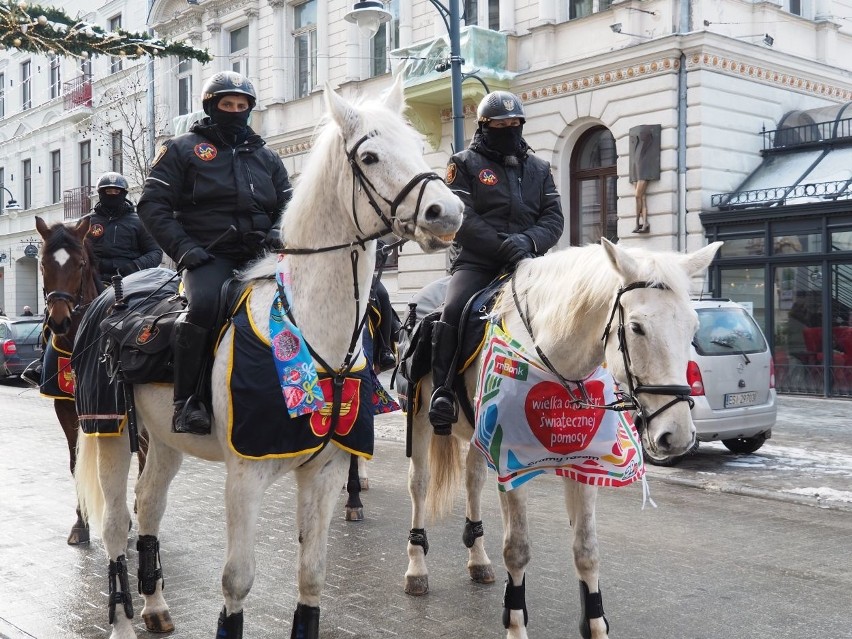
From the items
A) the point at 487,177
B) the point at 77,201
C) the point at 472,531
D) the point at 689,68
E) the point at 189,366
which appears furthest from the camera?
the point at 77,201

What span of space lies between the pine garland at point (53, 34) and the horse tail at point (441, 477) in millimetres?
3787

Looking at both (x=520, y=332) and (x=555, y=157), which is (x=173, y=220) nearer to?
(x=520, y=332)

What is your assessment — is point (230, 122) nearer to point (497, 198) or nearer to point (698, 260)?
point (497, 198)

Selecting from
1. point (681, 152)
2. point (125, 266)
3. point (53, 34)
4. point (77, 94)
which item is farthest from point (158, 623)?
point (77, 94)

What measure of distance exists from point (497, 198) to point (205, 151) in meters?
1.84

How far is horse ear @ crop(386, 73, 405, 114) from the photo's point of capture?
3924 millimetres

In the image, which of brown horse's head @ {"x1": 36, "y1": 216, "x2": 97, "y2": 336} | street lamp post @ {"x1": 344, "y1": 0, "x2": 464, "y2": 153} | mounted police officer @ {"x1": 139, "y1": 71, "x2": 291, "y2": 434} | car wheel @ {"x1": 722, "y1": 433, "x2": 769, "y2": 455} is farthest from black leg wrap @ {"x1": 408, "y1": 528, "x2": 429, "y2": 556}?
street lamp post @ {"x1": 344, "y1": 0, "x2": 464, "y2": 153}

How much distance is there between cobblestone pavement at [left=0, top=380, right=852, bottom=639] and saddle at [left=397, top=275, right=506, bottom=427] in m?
1.15

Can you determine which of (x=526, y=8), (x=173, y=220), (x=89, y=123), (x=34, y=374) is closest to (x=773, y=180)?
(x=526, y=8)

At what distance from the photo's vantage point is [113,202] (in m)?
7.83

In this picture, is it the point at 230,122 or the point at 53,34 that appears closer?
the point at 230,122

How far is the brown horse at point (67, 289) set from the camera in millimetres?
6586

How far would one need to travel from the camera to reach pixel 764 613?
499 centimetres

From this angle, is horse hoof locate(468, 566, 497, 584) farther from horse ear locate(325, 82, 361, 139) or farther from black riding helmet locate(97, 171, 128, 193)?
black riding helmet locate(97, 171, 128, 193)
